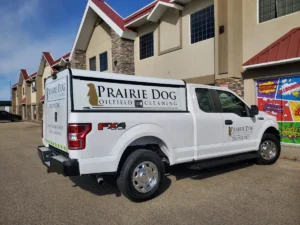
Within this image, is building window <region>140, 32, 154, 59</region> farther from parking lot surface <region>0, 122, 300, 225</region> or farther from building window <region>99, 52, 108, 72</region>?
parking lot surface <region>0, 122, 300, 225</region>

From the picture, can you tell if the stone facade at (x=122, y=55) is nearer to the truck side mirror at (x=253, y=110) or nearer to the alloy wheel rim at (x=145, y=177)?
the truck side mirror at (x=253, y=110)

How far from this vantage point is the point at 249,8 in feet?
36.2

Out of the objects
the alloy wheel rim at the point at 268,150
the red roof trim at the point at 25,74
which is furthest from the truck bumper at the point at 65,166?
the red roof trim at the point at 25,74

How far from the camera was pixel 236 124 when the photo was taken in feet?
20.2

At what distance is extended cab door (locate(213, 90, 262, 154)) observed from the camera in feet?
19.7

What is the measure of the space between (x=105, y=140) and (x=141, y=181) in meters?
Result: 1.02

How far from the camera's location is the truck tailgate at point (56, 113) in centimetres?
446

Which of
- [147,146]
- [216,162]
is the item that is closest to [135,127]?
[147,146]

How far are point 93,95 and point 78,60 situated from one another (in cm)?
1913

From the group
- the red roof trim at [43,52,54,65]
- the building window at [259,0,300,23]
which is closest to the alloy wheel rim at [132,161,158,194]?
the building window at [259,0,300,23]

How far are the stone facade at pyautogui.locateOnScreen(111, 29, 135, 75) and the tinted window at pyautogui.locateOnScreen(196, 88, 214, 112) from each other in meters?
11.5

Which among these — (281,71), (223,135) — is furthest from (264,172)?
(281,71)

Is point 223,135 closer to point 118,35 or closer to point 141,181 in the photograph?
point 141,181

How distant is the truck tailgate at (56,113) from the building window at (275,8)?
884 cm
